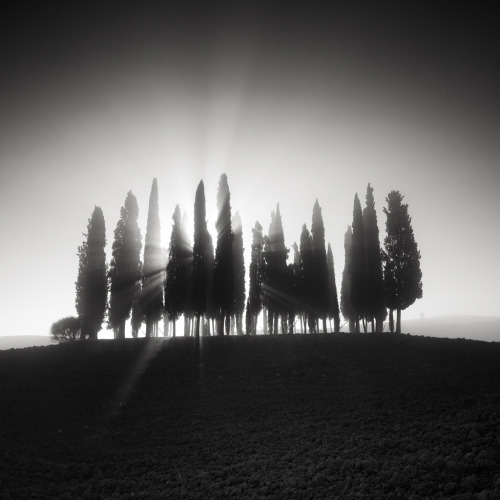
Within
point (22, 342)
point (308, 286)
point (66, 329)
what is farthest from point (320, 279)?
point (22, 342)

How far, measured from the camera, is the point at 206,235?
37.9 m

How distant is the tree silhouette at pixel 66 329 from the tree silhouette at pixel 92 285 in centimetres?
1545

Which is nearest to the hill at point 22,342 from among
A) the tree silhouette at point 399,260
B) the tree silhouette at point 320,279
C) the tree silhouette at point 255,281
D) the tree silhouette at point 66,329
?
the tree silhouette at point 66,329

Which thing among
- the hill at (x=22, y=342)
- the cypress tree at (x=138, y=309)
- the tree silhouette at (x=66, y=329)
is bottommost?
the hill at (x=22, y=342)

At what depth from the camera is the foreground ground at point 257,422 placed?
12.3m

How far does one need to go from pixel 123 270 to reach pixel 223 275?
12.7 metres

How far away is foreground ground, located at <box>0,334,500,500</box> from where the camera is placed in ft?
40.4

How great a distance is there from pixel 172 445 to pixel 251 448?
12.8 feet

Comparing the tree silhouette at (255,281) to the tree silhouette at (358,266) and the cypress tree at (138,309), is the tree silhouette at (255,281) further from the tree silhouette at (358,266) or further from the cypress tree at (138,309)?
the cypress tree at (138,309)

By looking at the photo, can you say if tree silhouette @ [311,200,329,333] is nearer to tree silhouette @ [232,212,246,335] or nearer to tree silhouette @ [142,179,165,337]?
tree silhouette @ [232,212,246,335]

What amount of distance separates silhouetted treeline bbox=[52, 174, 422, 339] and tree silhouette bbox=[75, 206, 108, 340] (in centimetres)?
11

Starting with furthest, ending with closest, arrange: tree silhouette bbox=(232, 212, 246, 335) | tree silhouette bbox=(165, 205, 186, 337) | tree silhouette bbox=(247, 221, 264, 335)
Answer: tree silhouette bbox=(232, 212, 246, 335) → tree silhouette bbox=(247, 221, 264, 335) → tree silhouette bbox=(165, 205, 186, 337)

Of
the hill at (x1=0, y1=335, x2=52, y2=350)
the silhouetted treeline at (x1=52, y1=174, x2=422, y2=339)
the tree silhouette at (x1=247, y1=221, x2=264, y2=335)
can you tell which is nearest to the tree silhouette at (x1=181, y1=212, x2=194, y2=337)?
the silhouetted treeline at (x1=52, y1=174, x2=422, y2=339)

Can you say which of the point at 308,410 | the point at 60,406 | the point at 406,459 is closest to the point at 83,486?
the point at 60,406
